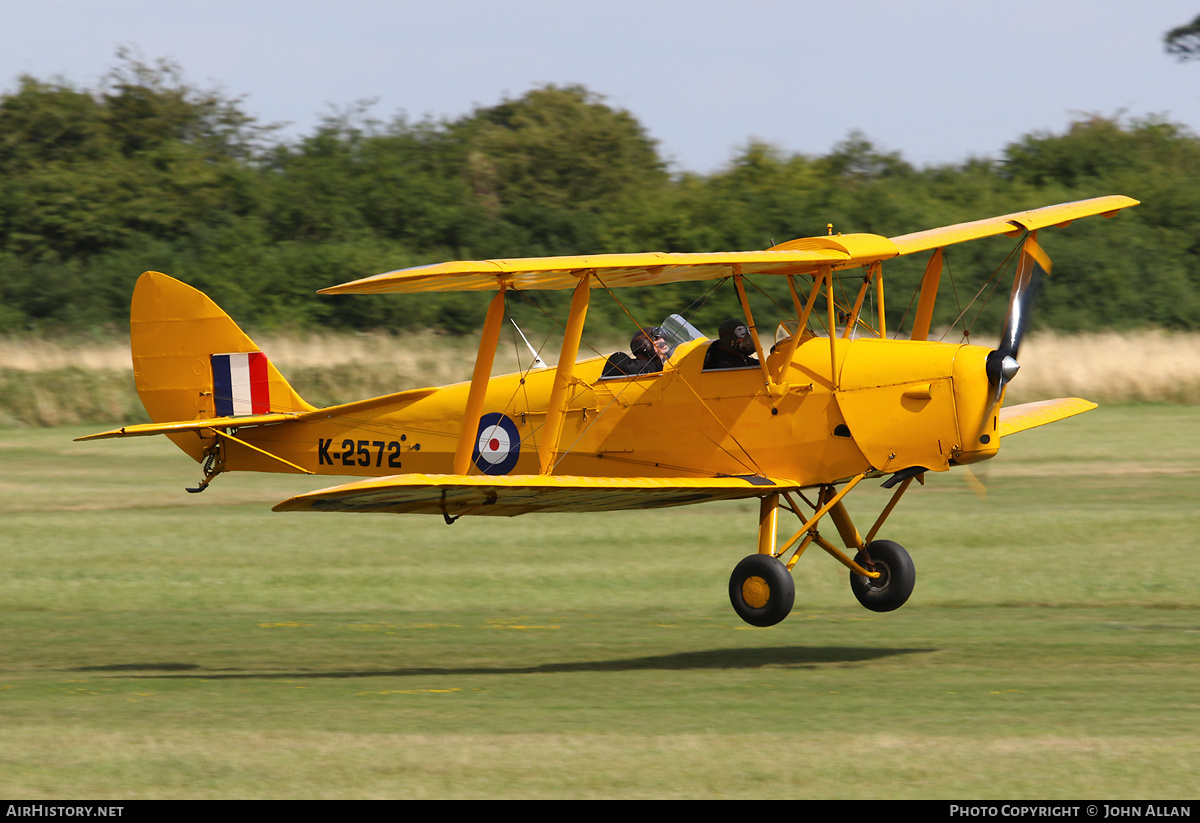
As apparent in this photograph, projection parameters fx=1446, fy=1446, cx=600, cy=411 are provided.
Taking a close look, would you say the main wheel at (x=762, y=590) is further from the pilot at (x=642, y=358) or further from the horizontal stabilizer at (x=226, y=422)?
the horizontal stabilizer at (x=226, y=422)

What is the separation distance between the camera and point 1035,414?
41.0ft

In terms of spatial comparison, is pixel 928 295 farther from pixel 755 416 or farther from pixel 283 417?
pixel 283 417

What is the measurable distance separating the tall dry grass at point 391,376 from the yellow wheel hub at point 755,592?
58.5 ft

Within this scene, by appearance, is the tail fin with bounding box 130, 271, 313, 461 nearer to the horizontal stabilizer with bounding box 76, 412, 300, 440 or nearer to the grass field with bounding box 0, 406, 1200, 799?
the horizontal stabilizer with bounding box 76, 412, 300, 440

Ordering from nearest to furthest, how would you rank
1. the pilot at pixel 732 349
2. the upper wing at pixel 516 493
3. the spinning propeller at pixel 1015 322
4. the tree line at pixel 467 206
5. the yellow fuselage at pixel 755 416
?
the upper wing at pixel 516 493 < the spinning propeller at pixel 1015 322 < the yellow fuselage at pixel 755 416 < the pilot at pixel 732 349 < the tree line at pixel 467 206

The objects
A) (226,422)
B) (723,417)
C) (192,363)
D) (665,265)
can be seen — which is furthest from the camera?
(192,363)

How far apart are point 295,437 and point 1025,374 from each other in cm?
1894

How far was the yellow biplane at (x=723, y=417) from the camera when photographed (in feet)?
33.4

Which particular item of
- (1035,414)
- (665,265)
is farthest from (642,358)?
(1035,414)

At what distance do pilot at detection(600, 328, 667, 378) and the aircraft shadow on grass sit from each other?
222 centimetres

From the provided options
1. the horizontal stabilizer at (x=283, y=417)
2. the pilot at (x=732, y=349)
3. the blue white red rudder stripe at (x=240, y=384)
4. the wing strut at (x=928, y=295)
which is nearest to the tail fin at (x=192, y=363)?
the blue white red rudder stripe at (x=240, y=384)

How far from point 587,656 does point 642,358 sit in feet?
7.73

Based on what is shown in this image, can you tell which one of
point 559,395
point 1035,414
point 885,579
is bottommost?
point 885,579

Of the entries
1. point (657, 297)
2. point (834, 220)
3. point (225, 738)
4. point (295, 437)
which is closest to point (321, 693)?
point (225, 738)
